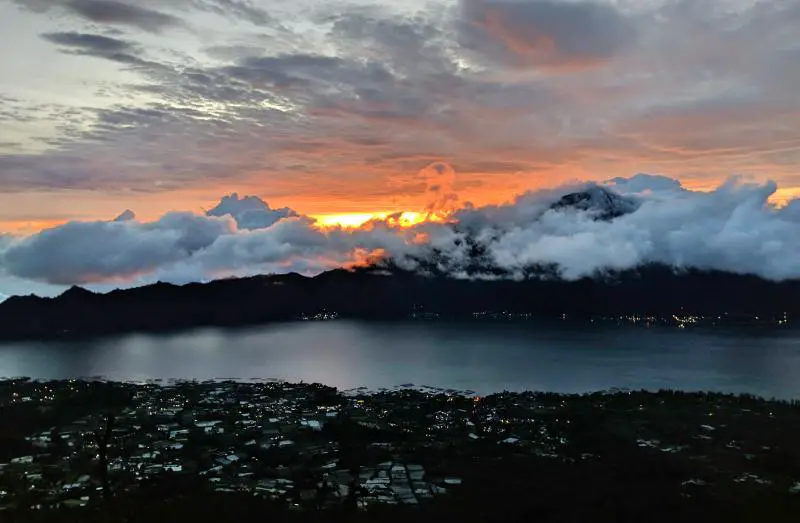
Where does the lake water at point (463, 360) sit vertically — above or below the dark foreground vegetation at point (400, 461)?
below

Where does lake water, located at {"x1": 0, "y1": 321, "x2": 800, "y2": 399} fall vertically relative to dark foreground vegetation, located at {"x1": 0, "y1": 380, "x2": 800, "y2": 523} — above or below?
below

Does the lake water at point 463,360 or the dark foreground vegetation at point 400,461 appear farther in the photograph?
the lake water at point 463,360

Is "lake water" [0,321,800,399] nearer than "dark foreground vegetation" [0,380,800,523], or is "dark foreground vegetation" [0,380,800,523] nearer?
"dark foreground vegetation" [0,380,800,523]

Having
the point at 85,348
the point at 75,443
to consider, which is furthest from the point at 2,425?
the point at 85,348

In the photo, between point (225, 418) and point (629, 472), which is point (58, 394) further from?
point (629, 472)

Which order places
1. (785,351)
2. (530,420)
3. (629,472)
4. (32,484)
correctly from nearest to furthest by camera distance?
(32,484), (629,472), (530,420), (785,351)
